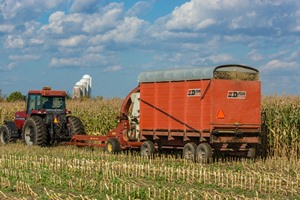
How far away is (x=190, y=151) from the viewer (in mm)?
18141

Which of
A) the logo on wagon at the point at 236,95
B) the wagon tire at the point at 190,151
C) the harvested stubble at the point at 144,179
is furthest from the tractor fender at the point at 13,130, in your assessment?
the logo on wagon at the point at 236,95

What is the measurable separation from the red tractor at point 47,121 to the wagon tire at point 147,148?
417cm

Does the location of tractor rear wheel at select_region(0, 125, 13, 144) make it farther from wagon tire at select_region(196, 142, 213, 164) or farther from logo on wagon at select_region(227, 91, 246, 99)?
logo on wagon at select_region(227, 91, 246, 99)

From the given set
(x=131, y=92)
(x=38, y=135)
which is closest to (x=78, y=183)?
(x=131, y=92)

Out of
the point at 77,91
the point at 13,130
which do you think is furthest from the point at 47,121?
the point at 77,91

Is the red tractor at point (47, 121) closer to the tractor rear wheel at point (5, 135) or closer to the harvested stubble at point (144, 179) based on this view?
the tractor rear wheel at point (5, 135)

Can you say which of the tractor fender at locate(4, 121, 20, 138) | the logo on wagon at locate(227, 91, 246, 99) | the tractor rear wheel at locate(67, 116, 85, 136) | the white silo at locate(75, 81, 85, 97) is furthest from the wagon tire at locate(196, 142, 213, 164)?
the white silo at locate(75, 81, 85, 97)

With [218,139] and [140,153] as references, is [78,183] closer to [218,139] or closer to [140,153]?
[218,139]

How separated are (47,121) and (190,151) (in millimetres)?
7370

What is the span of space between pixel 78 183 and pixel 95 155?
6919 millimetres

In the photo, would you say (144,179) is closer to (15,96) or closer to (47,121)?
(47,121)

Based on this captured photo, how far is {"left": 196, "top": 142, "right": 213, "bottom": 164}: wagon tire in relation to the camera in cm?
1742

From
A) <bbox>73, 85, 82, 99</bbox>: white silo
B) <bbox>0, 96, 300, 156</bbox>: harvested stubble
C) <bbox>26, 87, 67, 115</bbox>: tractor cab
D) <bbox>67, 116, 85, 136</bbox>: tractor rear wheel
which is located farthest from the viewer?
<bbox>73, 85, 82, 99</bbox>: white silo

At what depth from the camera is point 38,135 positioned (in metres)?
22.8
